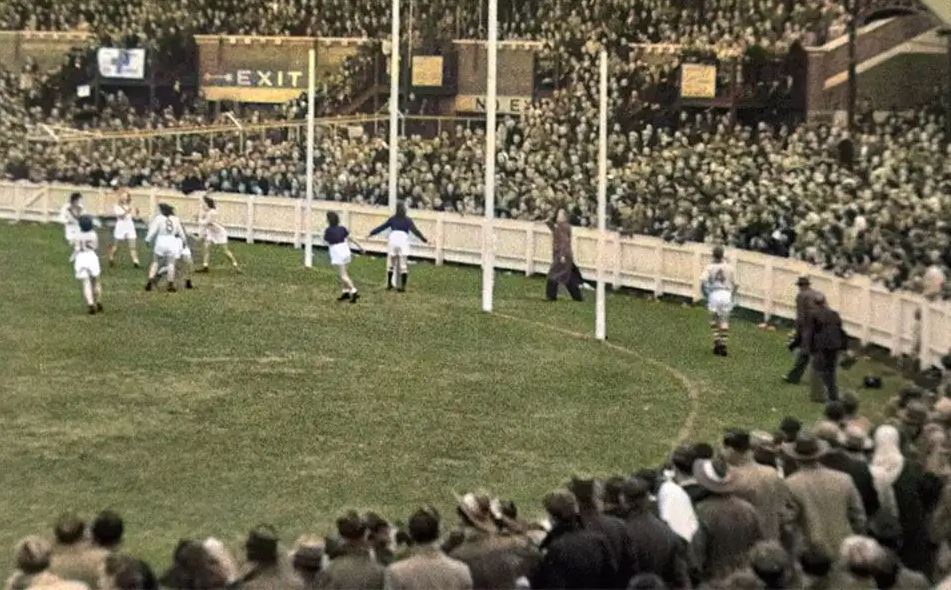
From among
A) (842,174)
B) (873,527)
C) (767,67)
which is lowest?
(873,527)

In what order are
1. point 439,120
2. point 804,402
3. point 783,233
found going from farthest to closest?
point 439,120, point 783,233, point 804,402

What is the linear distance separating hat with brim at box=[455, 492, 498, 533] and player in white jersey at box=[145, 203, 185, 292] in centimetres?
1832

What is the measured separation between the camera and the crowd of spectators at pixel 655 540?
8.25 metres

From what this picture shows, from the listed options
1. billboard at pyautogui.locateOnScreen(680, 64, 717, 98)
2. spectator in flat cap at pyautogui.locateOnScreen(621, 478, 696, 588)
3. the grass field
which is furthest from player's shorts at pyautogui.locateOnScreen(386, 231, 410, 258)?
spectator in flat cap at pyautogui.locateOnScreen(621, 478, 696, 588)

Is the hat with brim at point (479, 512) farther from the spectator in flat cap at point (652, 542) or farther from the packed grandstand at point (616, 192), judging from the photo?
the spectator in flat cap at point (652, 542)

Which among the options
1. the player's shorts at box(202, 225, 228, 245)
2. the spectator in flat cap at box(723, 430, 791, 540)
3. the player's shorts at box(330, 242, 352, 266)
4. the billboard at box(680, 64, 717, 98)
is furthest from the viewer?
the billboard at box(680, 64, 717, 98)

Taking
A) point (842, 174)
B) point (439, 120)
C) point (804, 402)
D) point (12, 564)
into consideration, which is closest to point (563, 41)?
point (439, 120)

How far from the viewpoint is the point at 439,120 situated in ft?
158

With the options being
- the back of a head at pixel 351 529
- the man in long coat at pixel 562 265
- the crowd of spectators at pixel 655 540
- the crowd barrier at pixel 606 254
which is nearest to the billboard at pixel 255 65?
the crowd barrier at pixel 606 254

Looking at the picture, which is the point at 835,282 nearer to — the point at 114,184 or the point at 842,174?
the point at 842,174

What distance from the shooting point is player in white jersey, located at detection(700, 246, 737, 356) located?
73.1 ft

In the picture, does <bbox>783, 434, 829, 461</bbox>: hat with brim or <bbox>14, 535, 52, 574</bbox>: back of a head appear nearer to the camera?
<bbox>14, 535, 52, 574</bbox>: back of a head

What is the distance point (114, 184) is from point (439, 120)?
391 inches

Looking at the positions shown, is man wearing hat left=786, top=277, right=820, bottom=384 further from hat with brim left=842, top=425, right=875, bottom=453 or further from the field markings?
hat with brim left=842, top=425, right=875, bottom=453
